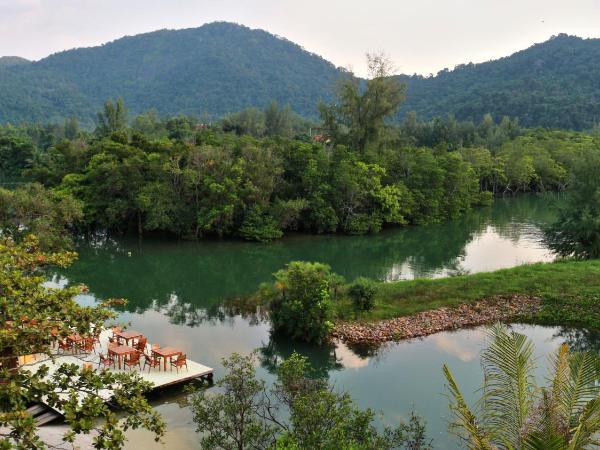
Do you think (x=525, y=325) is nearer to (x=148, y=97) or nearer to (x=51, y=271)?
(x=51, y=271)

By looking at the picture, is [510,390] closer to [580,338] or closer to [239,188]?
[580,338]

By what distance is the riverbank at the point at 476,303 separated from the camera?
58.7 ft

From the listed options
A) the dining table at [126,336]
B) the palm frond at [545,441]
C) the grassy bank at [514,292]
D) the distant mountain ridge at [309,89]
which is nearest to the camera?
the palm frond at [545,441]

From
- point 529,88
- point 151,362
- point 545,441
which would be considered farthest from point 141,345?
point 529,88

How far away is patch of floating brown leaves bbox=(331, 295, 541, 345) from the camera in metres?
17.2

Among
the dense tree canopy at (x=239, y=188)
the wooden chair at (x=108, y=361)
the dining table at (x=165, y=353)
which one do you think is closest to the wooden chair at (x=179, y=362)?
the dining table at (x=165, y=353)

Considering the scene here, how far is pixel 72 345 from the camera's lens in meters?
14.0

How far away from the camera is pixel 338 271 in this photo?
90.8 ft

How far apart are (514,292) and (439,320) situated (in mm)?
4015

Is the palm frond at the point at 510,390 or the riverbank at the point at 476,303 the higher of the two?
the palm frond at the point at 510,390

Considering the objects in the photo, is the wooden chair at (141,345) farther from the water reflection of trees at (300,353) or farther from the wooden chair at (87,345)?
the water reflection of trees at (300,353)

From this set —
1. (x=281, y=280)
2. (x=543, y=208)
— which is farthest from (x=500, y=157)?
(x=281, y=280)

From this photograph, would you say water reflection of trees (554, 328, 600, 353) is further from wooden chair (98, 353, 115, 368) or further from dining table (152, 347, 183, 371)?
wooden chair (98, 353, 115, 368)

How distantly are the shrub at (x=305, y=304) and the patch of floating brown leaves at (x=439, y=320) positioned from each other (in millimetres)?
867
